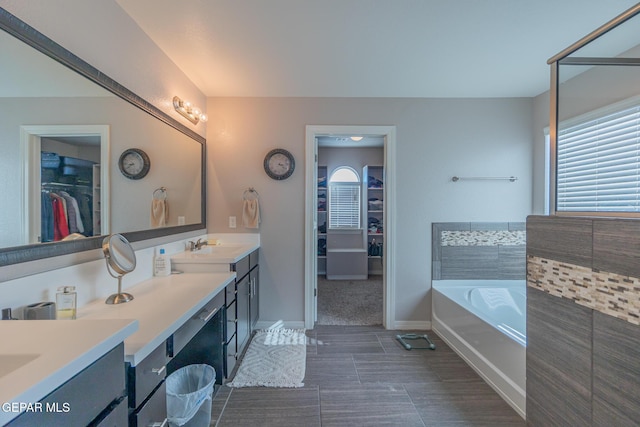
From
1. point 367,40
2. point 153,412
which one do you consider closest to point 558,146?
point 367,40

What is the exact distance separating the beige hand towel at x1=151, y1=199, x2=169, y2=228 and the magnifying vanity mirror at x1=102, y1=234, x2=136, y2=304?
1.69ft

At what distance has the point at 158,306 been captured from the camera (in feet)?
4.35

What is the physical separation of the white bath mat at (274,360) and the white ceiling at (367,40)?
8.16 ft

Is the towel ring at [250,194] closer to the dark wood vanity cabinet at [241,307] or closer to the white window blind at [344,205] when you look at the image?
the dark wood vanity cabinet at [241,307]

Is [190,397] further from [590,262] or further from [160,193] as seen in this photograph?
[590,262]

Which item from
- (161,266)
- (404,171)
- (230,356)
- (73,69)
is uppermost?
(73,69)

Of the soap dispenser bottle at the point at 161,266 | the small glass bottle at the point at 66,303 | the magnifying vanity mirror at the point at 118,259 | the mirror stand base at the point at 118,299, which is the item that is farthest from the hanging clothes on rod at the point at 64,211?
the soap dispenser bottle at the point at 161,266

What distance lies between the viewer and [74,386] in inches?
26.4

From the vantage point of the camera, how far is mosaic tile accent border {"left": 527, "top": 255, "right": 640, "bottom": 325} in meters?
1.07

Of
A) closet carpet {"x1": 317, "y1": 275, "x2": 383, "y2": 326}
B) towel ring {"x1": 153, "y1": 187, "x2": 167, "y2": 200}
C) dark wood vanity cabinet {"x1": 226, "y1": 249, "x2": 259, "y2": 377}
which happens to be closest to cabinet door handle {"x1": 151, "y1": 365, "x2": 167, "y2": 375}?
dark wood vanity cabinet {"x1": 226, "y1": 249, "x2": 259, "y2": 377}

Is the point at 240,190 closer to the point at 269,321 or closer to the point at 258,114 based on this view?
the point at 258,114

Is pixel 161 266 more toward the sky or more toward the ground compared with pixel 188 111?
more toward the ground

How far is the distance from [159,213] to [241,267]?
751 mm

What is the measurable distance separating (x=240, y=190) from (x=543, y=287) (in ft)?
8.51
